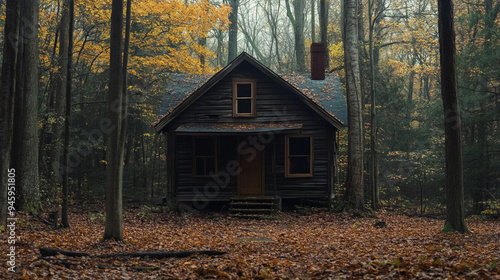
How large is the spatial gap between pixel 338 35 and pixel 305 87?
18408mm

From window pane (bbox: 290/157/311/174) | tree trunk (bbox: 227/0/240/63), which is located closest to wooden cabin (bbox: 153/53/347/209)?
window pane (bbox: 290/157/311/174)

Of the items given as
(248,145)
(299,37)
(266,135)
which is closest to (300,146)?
(266,135)

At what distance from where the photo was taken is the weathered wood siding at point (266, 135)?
62.5 ft

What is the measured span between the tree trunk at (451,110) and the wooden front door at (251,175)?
9299mm

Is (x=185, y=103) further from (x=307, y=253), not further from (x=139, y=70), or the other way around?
(x=307, y=253)

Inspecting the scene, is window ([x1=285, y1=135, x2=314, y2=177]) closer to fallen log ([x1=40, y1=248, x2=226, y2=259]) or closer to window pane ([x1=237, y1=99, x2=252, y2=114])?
window pane ([x1=237, y1=99, x2=252, y2=114])

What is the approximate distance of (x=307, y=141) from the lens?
19641 millimetres

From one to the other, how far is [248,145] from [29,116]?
8854mm

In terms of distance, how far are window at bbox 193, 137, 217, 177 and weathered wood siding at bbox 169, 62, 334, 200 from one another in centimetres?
36

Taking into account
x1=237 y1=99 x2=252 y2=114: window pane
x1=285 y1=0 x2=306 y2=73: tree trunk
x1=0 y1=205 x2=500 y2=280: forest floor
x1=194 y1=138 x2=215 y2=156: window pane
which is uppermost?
x1=285 y1=0 x2=306 y2=73: tree trunk

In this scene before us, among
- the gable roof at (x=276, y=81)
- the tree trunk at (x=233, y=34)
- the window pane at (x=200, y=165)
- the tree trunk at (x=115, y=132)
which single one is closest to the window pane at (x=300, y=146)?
the gable roof at (x=276, y=81)

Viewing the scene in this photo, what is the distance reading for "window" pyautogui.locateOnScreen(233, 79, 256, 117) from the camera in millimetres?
19297

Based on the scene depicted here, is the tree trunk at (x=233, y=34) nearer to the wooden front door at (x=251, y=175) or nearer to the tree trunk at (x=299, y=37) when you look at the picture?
the tree trunk at (x=299, y=37)

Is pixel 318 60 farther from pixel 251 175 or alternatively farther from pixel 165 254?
pixel 165 254
